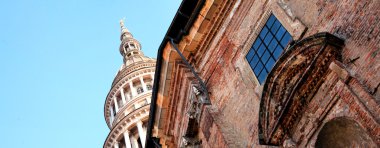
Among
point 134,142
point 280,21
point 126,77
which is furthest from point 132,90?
point 280,21

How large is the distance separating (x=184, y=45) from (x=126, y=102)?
24.8 meters

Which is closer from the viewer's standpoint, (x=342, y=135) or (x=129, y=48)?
(x=342, y=135)

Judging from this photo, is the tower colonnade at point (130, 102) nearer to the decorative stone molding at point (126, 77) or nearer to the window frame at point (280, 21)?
the decorative stone molding at point (126, 77)

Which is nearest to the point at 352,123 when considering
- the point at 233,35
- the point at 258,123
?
the point at 258,123

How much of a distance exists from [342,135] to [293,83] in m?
1.25

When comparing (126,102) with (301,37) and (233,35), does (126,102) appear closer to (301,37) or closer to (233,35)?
(233,35)

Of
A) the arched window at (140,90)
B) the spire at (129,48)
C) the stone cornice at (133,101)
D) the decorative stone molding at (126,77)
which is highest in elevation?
the spire at (129,48)

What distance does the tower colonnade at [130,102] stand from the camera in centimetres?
3456

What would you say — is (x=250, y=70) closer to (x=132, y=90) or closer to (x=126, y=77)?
(x=132, y=90)

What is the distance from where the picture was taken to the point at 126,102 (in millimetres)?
37406

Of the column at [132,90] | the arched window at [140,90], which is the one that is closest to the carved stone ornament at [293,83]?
the column at [132,90]

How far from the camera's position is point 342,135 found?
341 inches

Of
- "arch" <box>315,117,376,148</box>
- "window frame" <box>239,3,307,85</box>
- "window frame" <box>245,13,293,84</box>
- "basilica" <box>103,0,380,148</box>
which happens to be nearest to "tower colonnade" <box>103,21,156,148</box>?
"basilica" <box>103,0,380,148</box>

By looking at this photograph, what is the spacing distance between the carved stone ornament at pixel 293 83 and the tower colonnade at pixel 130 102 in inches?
966
